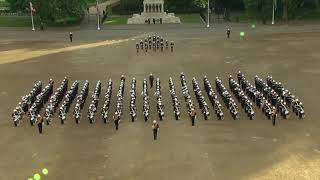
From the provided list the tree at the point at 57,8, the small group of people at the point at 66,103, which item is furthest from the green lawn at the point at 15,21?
the small group of people at the point at 66,103

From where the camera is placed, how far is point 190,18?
73.4 m

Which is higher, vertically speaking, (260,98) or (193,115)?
(260,98)

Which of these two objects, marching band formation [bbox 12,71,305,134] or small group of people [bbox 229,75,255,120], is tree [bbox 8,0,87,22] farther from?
small group of people [bbox 229,75,255,120]

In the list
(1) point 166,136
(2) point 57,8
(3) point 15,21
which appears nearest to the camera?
(1) point 166,136

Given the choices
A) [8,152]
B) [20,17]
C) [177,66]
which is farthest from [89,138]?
[20,17]

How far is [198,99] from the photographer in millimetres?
28750

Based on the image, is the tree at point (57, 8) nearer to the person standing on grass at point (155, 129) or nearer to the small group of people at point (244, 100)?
the small group of people at point (244, 100)

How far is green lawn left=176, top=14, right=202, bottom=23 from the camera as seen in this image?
7019 cm

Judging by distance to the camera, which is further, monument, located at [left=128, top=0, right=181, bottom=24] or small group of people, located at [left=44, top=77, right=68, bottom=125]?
monument, located at [left=128, top=0, right=181, bottom=24]

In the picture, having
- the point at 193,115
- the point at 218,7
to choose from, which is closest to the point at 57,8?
the point at 218,7

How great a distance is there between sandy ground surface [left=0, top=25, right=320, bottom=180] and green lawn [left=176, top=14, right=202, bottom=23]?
26972mm

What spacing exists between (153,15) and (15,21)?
19.1 metres

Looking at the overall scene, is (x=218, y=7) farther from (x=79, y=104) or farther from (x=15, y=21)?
(x=79, y=104)

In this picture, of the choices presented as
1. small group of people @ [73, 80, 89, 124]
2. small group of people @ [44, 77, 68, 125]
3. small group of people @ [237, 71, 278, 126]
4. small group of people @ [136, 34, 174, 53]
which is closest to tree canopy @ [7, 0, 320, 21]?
small group of people @ [136, 34, 174, 53]
